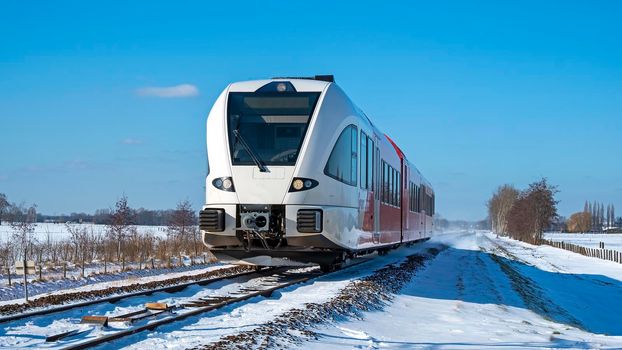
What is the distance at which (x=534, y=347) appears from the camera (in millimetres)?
8875

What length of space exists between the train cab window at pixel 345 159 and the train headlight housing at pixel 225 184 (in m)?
1.79

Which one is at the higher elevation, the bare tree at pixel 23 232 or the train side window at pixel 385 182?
the train side window at pixel 385 182

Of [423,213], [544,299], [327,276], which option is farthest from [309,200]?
[423,213]

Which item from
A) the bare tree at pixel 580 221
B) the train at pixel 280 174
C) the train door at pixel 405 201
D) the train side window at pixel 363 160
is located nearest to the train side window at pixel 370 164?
the train side window at pixel 363 160

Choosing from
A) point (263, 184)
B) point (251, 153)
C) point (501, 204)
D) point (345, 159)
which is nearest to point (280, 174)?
point (263, 184)

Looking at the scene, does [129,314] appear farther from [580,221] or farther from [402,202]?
[580,221]

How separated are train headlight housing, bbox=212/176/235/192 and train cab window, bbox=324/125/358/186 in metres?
1.79

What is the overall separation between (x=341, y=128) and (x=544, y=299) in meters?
8.38

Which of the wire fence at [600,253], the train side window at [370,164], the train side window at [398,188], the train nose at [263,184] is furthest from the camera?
the wire fence at [600,253]

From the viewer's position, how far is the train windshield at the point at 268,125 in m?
13.0

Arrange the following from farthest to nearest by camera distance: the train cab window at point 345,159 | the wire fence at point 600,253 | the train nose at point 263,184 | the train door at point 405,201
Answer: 1. the wire fence at point 600,253
2. the train door at point 405,201
3. the train cab window at point 345,159
4. the train nose at point 263,184

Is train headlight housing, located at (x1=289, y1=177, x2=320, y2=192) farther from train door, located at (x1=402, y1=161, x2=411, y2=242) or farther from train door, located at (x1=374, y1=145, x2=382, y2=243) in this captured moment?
train door, located at (x1=402, y1=161, x2=411, y2=242)

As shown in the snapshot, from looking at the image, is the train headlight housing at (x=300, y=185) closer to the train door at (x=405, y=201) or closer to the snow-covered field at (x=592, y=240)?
the train door at (x=405, y=201)

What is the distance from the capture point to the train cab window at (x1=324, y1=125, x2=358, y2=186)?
13322mm
